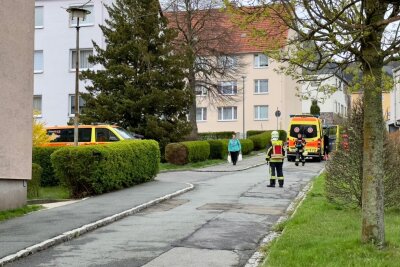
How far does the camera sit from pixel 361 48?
7566mm

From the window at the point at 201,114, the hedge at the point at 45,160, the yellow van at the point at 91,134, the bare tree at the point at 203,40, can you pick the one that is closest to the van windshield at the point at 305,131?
the bare tree at the point at 203,40

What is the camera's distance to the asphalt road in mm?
8180

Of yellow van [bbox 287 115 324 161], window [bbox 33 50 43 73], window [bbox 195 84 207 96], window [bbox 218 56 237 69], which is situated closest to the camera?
yellow van [bbox 287 115 324 161]

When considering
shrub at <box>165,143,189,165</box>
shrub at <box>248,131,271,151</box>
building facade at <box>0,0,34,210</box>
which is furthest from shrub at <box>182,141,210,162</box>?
building facade at <box>0,0,34,210</box>

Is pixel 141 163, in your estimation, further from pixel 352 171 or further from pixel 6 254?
pixel 6 254

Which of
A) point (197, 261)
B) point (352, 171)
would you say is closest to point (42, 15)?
point (352, 171)

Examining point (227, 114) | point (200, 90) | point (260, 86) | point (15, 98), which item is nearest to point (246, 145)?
point (200, 90)

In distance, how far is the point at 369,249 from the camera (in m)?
7.47

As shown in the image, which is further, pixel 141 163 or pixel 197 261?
pixel 141 163

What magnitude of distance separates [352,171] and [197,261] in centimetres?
513

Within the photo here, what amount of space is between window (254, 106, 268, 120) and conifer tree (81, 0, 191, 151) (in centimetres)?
2933

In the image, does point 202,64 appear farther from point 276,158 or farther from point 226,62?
point 276,158

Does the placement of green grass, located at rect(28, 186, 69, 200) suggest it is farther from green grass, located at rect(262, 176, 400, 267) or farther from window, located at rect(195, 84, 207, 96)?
window, located at rect(195, 84, 207, 96)

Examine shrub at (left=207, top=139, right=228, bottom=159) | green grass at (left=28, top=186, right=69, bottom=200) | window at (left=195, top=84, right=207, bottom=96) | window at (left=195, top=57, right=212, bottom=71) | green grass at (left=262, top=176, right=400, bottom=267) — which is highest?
window at (left=195, top=57, right=212, bottom=71)
